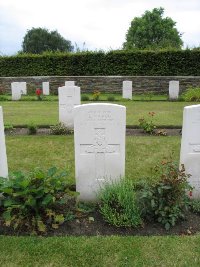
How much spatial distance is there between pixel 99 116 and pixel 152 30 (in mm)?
54319

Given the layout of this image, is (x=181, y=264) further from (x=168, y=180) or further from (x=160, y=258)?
(x=168, y=180)

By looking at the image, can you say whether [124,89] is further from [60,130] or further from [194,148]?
[194,148]

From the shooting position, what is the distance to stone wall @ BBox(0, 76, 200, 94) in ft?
64.2

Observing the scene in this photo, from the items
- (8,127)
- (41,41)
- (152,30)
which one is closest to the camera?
(8,127)

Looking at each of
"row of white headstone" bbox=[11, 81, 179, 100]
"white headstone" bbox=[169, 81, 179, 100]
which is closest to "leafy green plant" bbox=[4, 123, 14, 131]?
"row of white headstone" bbox=[11, 81, 179, 100]

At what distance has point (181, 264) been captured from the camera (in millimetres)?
3133

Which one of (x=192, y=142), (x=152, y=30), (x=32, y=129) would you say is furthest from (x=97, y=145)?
(x=152, y=30)

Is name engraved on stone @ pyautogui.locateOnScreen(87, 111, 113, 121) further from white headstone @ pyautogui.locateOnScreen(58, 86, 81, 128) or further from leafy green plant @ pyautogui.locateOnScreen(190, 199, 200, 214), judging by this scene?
white headstone @ pyautogui.locateOnScreen(58, 86, 81, 128)

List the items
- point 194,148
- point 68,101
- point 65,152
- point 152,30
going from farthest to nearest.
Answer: point 152,30 → point 68,101 → point 65,152 → point 194,148

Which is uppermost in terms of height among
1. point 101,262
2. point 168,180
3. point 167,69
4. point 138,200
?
point 167,69

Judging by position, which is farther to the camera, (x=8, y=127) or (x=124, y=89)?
(x=124, y=89)

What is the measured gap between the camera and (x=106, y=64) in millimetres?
21562

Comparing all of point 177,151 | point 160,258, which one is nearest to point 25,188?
point 160,258

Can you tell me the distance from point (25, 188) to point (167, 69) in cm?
1869
